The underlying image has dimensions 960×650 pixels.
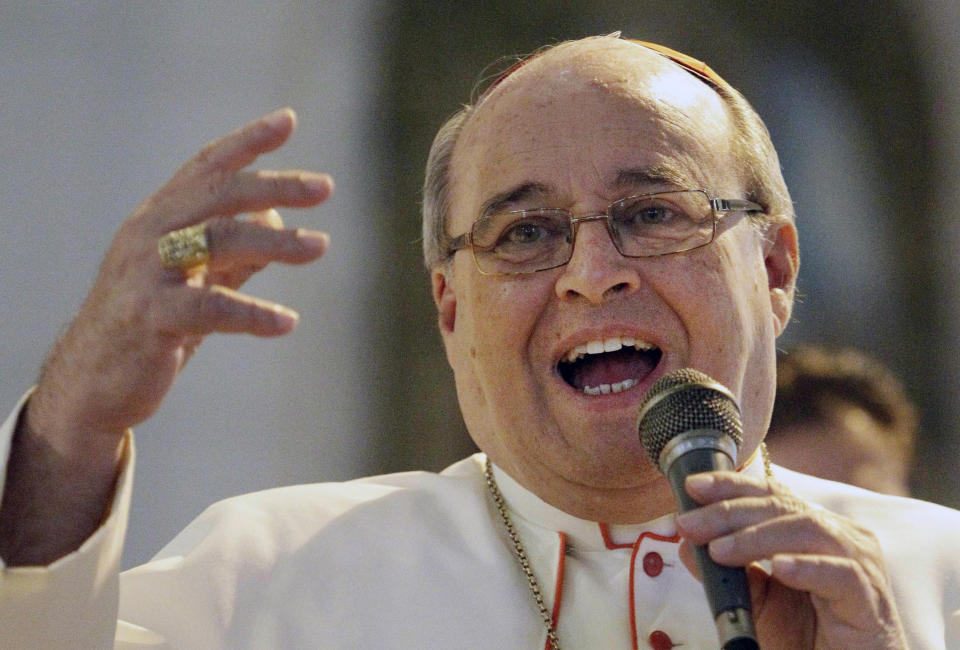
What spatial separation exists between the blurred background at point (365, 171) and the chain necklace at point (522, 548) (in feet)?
10.0

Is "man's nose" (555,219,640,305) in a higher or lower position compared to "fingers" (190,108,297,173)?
lower

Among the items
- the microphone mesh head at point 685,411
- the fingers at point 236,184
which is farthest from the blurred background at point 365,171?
the microphone mesh head at point 685,411

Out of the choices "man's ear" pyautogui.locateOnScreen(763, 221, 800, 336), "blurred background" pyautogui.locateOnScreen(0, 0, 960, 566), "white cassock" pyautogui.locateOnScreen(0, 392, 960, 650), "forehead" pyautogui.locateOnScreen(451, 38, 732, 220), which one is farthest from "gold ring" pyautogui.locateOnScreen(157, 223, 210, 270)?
"blurred background" pyautogui.locateOnScreen(0, 0, 960, 566)

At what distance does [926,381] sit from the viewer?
9.34 meters

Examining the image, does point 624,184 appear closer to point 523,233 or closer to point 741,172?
point 523,233

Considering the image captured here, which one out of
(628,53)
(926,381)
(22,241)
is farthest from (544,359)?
(926,381)

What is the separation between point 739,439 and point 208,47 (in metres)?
5.87

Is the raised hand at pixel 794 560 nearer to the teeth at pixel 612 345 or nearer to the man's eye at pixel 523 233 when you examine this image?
the teeth at pixel 612 345

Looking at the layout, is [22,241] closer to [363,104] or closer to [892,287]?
[363,104]

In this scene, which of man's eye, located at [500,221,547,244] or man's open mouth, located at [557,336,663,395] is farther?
man's eye, located at [500,221,547,244]

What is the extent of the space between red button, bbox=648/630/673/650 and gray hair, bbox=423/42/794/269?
46.2 inches

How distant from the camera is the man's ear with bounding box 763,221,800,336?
3766 millimetres

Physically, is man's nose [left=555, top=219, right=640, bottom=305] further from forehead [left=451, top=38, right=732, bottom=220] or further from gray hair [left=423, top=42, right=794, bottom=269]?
gray hair [left=423, top=42, right=794, bottom=269]

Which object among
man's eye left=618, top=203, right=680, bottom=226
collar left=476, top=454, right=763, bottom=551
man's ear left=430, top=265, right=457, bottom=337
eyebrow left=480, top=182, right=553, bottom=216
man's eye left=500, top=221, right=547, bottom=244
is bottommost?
collar left=476, top=454, right=763, bottom=551
